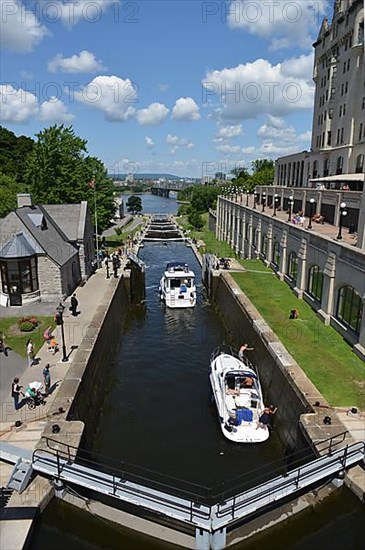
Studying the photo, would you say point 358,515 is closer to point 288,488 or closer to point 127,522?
point 288,488

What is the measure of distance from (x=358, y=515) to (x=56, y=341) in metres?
17.1

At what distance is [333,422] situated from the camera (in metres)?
15.0

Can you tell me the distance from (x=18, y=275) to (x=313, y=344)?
21.4 meters

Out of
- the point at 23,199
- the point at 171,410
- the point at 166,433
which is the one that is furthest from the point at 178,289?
the point at 166,433

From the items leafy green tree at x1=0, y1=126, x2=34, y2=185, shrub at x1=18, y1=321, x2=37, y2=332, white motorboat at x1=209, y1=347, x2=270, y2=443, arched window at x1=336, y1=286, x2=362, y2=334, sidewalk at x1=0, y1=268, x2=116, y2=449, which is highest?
leafy green tree at x1=0, y1=126, x2=34, y2=185

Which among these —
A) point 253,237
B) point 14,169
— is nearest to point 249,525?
point 253,237

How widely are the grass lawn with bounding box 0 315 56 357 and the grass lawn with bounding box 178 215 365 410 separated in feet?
46.7

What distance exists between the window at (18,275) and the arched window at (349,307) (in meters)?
21.9

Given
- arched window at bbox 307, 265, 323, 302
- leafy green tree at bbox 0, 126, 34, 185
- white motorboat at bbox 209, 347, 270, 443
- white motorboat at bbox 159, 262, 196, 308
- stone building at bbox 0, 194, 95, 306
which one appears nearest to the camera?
white motorboat at bbox 209, 347, 270, 443

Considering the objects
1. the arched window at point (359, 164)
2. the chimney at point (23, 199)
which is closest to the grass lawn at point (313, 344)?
the chimney at point (23, 199)

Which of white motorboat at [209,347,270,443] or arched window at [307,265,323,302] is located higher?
arched window at [307,265,323,302]

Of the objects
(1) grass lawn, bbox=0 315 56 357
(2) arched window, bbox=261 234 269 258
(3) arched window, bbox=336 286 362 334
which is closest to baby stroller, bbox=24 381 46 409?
(1) grass lawn, bbox=0 315 56 357

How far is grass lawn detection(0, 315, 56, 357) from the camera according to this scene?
927 inches

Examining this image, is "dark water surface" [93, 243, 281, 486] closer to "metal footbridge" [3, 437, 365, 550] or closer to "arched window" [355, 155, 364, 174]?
"metal footbridge" [3, 437, 365, 550]
